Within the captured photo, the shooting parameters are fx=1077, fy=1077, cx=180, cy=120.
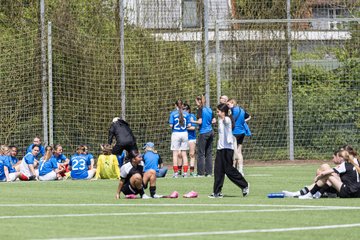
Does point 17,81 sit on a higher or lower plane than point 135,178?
higher

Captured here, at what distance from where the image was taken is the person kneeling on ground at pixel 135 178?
19.7 m

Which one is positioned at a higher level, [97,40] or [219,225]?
[97,40]

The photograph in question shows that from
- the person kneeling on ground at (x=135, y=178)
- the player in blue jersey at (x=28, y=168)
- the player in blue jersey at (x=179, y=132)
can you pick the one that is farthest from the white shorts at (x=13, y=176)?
the person kneeling on ground at (x=135, y=178)

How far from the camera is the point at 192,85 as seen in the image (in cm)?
3669

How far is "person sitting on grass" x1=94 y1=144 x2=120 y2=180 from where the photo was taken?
96.9ft

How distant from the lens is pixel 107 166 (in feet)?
97.5

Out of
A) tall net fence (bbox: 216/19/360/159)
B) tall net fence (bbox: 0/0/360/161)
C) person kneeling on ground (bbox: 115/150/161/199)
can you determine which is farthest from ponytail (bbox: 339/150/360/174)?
tall net fence (bbox: 216/19/360/159)

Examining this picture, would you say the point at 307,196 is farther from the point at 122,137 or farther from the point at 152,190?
the point at 122,137

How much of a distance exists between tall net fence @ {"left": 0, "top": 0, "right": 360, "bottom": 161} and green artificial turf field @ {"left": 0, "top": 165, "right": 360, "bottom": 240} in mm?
12428

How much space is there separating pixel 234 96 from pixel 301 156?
3192 millimetres

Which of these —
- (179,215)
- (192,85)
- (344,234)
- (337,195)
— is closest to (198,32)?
(192,85)

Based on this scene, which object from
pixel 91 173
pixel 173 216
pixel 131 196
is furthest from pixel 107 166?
pixel 173 216

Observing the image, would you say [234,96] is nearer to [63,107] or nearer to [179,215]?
[63,107]

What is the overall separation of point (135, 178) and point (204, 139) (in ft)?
33.4
